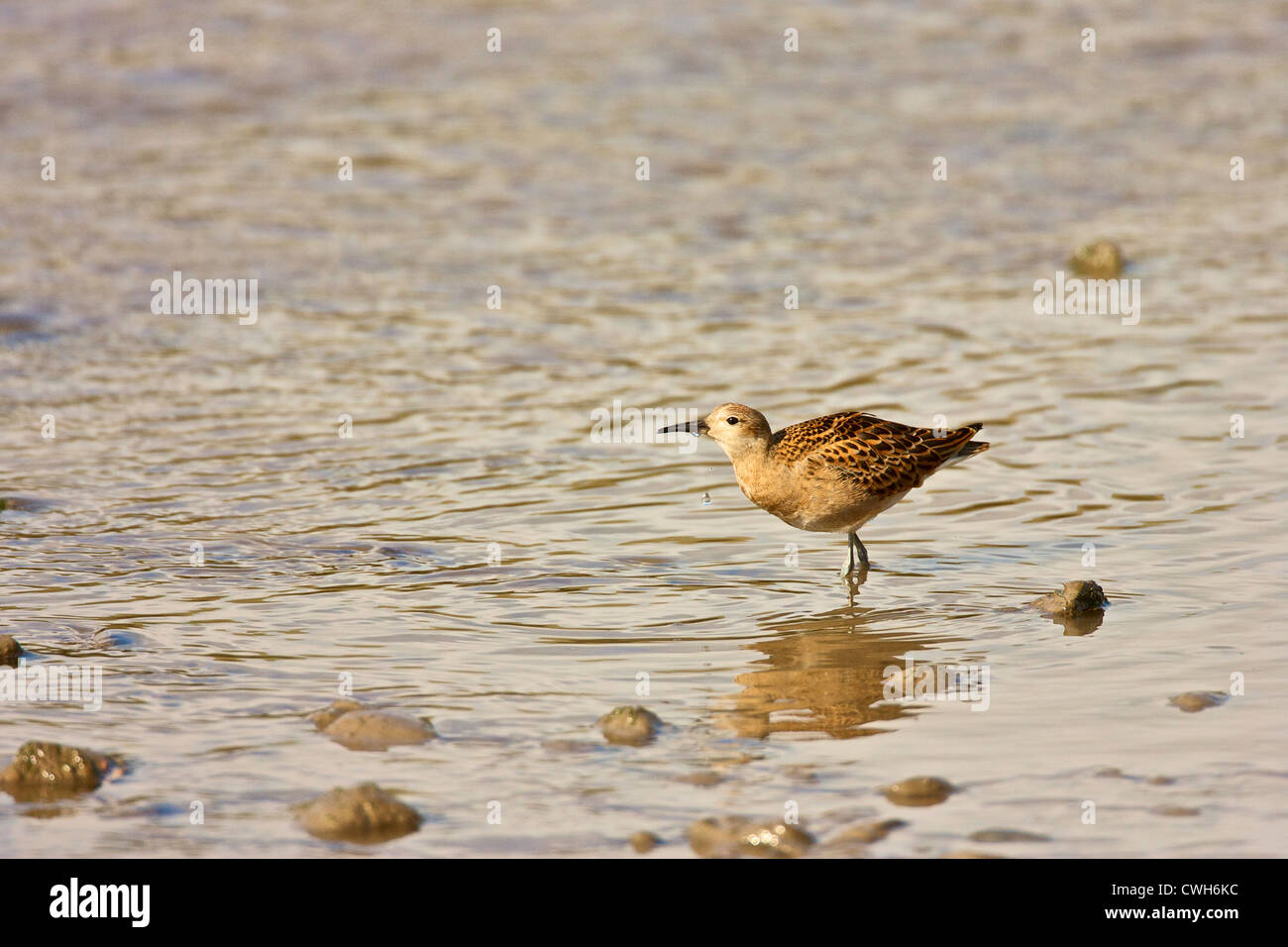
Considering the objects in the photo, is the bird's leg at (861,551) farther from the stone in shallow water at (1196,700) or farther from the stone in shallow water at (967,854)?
the stone in shallow water at (967,854)

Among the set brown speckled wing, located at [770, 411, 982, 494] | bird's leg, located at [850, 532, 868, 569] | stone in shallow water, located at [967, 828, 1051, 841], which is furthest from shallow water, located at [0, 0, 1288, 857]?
brown speckled wing, located at [770, 411, 982, 494]

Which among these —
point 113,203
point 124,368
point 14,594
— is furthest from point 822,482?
point 113,203

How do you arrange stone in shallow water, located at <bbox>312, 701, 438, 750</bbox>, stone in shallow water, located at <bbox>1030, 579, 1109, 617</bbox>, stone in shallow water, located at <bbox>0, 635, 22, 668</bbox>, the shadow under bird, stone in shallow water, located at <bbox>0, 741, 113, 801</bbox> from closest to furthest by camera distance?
stone in shallow water, located at <bbox>0, 741, 113, 801</bbox> < stone in shallow water, located at <bbox>312, 701, 438, 750</bbox> < stone in shallow water, located at <bbox>0, 635, 22, 668</bbox> < stone in shallow water, located at <bbox>1030, 579, 1109, 617</bbox> < the shadow under bird

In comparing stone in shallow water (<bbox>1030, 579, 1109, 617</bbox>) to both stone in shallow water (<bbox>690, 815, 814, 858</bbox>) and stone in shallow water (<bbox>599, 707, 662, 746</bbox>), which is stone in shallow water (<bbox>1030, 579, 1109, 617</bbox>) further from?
stone in shallow water (<bbox>690, 815, 814, 858</bbox>)

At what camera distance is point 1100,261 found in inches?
518

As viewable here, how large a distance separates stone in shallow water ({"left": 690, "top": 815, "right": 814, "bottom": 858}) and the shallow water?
0.08 meters

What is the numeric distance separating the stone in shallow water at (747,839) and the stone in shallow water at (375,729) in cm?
121

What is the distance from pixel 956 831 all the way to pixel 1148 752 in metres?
1.01

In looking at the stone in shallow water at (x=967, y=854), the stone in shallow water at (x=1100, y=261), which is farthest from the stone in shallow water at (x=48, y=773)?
the stone in shallow water at (x=1100, y=261)

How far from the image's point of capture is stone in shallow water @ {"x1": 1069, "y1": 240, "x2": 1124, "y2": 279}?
13078mm

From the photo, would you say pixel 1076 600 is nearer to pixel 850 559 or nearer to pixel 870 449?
pixel 850 559

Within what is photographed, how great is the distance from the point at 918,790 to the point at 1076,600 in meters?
2.04

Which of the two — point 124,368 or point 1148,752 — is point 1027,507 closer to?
point 1148,752

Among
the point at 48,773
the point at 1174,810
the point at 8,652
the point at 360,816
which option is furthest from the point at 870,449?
the point at 48,773
